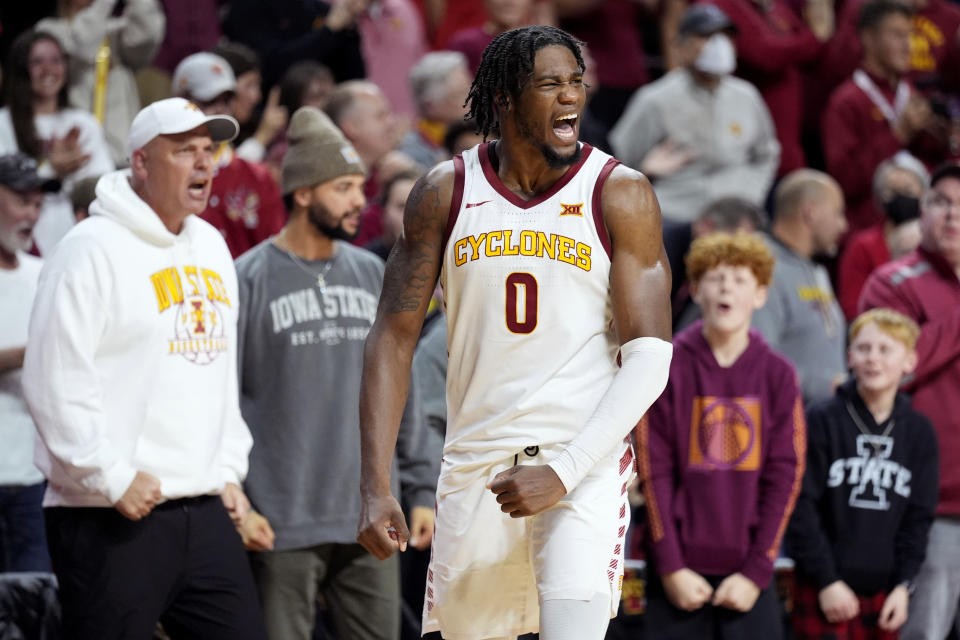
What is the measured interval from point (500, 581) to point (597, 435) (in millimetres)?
515

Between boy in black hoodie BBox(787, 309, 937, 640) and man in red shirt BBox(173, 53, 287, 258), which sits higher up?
man in red shirt BBox(173, 53, 287, 258)

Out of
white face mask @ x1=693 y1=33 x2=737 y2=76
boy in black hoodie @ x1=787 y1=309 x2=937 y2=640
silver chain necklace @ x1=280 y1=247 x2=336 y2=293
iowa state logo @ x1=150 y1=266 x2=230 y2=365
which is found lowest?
boy in black hoodie @ x1=787 y1=309 x2=937 y2=640

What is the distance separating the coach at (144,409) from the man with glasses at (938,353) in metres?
3.07

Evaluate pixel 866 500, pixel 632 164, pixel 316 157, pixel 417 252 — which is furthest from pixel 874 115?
pixel 417 252

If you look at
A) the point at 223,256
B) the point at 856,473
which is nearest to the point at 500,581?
the point at 223,256

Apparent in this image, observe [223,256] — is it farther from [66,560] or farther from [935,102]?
[935,102]

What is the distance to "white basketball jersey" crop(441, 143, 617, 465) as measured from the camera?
3711mm

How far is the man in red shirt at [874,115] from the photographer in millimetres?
9695

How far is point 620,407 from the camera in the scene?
11.8ft

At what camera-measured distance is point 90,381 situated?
432 centimetres

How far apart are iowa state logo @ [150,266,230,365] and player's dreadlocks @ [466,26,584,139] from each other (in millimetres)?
1281

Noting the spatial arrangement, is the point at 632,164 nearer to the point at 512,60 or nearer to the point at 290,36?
the point at 290,36

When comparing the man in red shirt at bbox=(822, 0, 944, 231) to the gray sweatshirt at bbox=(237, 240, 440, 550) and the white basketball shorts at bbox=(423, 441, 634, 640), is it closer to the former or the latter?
the gray sweatshirt at bbox=(237, 240, 440, 550)

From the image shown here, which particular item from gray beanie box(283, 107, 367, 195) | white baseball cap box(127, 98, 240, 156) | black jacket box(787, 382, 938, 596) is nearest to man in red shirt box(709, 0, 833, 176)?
black jacket box(787, 382, 938, 596)
